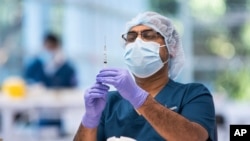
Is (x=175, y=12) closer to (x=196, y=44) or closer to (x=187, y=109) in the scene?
(x=196, y=44)

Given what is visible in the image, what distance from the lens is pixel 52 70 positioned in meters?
4.47

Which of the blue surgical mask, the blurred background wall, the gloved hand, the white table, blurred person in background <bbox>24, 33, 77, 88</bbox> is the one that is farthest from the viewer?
the blurred background wall

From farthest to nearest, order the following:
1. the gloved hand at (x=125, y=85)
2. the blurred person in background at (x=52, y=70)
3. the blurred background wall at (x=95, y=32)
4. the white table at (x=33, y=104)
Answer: the blurred background wall at (x=95, y=32) < the blurred person in background at (x=52, y=70) < the white table at (x=33, y=104) < the gloved hand at (x=125, y=85)

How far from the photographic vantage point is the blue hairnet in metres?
1.52

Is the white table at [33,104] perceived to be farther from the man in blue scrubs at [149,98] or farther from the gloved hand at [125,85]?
the gloved hand at [125,85]

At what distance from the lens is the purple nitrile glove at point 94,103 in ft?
4.67

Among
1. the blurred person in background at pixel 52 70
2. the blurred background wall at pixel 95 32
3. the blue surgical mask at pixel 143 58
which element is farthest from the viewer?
the blurred background wall at pixel 95 32

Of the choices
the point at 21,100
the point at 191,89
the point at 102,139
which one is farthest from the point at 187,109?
the point at 21,100

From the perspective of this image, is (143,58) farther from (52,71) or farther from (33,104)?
(52,71)

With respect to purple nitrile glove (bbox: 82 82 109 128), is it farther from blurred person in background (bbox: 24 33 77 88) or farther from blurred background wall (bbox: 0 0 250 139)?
blurred background wall (bbox: 0 0 250 139)

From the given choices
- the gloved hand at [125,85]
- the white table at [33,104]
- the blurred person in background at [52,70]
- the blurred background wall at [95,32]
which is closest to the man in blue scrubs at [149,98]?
the gloved hand at [125,85]

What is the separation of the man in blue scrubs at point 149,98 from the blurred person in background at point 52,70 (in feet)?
9.58

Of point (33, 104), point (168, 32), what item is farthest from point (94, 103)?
point (33, 104)

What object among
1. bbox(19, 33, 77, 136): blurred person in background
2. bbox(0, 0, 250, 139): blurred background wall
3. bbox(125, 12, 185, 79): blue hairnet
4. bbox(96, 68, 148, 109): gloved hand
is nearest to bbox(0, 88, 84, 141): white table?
bbox(19, 33, 77, 136): blurred person in background
